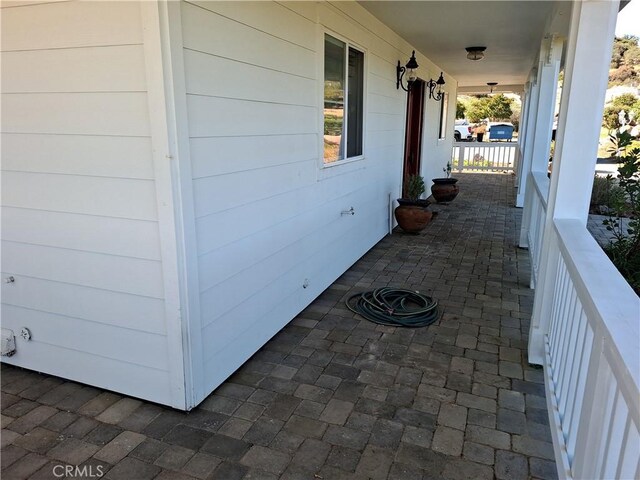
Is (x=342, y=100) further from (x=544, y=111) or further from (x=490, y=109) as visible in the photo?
(x=490, y=109)

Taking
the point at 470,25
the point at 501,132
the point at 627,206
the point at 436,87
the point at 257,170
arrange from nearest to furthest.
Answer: the point at 257,170
the point at 627,206
the point at 470,25
the point at 436,87
the point at 501,132

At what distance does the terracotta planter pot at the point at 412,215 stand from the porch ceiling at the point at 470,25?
2032 mm

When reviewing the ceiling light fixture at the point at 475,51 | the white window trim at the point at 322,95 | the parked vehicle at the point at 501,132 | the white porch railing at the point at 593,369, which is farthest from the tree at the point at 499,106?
the white porch railing at the point at 593,369

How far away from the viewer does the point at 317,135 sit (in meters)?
3.48

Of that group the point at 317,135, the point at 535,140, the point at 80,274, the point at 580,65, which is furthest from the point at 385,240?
the point at 80,274

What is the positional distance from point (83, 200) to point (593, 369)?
7.38 ft

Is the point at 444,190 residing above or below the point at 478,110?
below

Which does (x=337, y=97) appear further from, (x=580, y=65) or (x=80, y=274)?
(x=80, y=274)

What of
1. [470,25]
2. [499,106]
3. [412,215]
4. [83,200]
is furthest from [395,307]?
[499,106]

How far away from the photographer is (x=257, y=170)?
266 centimetres

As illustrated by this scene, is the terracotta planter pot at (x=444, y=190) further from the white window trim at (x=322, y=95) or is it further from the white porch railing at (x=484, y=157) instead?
the white porch railing at (x=484, y=157)

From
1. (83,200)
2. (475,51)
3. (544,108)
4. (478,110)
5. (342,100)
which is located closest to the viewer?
(83,200)

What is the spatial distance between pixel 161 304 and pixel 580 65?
241 centimetres

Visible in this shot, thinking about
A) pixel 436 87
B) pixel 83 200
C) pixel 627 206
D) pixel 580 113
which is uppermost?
pixel 436 87
